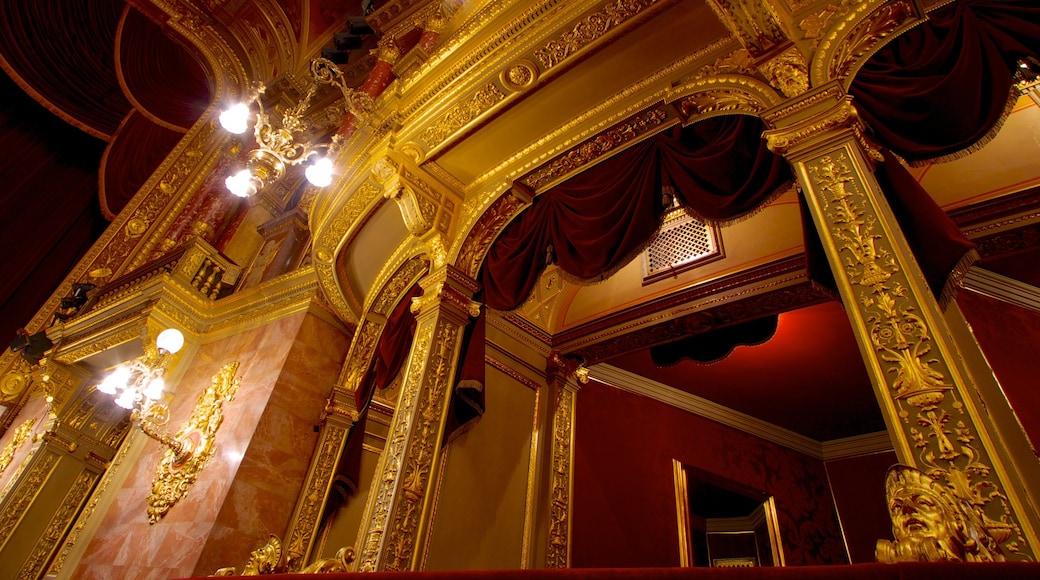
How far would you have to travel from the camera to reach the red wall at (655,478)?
5.22m

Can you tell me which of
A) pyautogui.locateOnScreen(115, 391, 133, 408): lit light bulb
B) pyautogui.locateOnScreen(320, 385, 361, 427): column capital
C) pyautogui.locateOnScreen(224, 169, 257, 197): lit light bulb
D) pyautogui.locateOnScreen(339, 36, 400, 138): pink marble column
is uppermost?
pyautogui.locateOnScreen(339, 36, 400, 138): pink marble column

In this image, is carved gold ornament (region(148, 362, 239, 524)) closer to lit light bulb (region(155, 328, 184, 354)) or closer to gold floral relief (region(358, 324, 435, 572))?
lit light bulb (region(155, 328, 184, 354))

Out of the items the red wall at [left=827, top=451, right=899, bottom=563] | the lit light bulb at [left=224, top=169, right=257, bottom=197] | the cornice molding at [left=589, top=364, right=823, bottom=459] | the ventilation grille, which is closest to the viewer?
the lit light bulb at [left=224, top=169, right=257, bottom=197]

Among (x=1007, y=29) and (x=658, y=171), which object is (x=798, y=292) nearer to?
(x=658, y=171)

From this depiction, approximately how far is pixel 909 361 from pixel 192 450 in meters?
5.31

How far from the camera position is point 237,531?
13.7ft

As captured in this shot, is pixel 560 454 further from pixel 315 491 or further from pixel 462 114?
pixel 462 114

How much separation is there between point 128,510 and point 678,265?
546 cm

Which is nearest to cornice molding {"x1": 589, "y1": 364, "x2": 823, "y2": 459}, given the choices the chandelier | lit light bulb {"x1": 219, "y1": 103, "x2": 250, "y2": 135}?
lit light bulb {"x1": 219, "y1": 103, "x2": 250, "y2": 135}

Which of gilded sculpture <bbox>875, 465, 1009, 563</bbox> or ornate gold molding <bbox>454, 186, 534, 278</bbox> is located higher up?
ornate gold molding <bbox>454, 186, 534, 278</bbox>

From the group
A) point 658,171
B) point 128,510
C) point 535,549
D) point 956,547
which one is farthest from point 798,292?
point 128,510

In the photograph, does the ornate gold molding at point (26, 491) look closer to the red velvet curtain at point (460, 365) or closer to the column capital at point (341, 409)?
the column capital at point (341, 409)

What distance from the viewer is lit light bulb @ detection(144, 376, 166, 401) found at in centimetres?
514

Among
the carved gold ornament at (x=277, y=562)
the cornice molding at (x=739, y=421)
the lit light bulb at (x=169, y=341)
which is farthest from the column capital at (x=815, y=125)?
the lit light bulb at (x=169, y=341)
